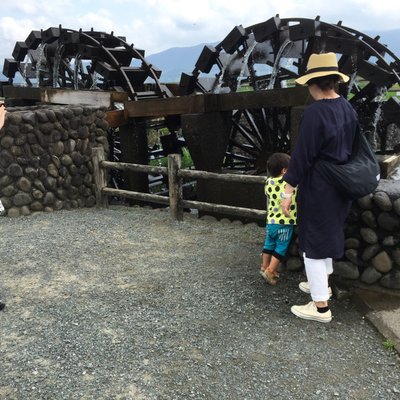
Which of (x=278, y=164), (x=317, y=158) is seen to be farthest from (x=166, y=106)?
(x=317, y=158)

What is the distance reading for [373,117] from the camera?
31.2 feet

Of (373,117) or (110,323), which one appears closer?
(110,323)

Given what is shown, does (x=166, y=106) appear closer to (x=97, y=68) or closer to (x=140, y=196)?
(x=140, y=196)

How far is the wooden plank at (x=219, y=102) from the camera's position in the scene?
25.4ft

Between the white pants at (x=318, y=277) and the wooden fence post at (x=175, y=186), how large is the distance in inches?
127

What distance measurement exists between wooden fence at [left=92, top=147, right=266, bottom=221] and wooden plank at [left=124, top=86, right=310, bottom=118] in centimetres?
203

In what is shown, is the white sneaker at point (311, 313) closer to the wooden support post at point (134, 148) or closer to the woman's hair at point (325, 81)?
the woman's hair at point (325, 81)

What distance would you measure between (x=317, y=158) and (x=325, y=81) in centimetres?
52

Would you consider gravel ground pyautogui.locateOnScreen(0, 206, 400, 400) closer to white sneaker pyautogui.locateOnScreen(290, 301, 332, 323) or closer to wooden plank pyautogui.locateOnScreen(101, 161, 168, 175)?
white sneaker pyautogui.locateOnScreen(290, 301, 332, 323)

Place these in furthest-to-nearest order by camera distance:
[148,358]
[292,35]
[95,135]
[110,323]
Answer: [292,35] → [95,135] → [110,323] → [148,358]

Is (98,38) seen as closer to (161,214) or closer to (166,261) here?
(161,214)

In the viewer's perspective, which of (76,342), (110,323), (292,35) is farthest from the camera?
(292,35)

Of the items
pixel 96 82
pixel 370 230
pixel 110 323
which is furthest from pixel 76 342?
pixel 96 82

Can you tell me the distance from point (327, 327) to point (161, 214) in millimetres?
3792
